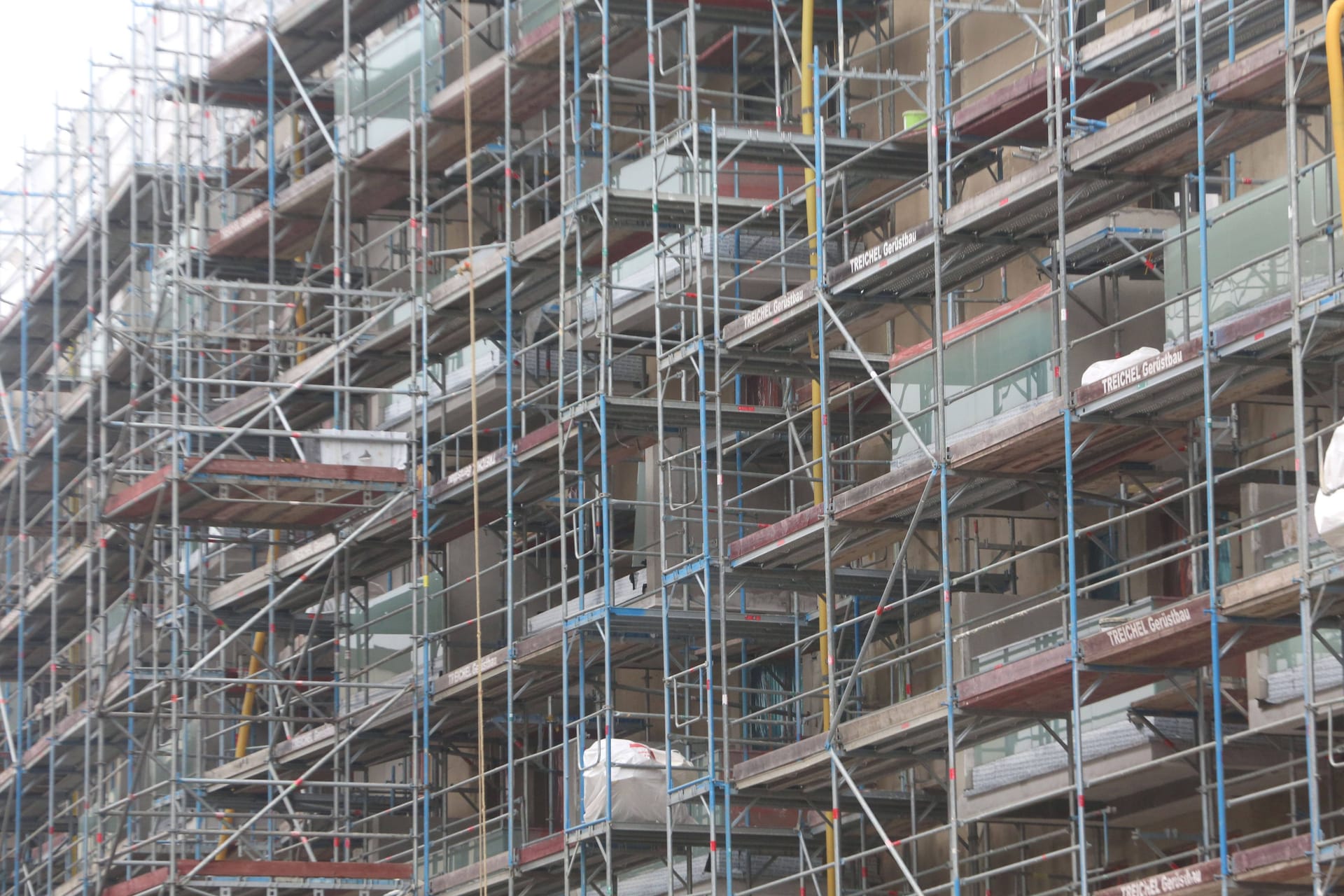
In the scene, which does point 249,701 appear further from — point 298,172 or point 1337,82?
point 1337,82

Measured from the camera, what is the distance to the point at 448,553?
132ft

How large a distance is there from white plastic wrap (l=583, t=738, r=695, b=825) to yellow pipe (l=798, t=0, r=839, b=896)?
1.90 meters

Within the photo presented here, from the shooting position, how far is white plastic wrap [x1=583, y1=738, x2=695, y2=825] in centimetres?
3197

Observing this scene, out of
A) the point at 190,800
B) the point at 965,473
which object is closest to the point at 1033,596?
the point at 965,473

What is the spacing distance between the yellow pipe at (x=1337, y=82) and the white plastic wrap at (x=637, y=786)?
1246 cm

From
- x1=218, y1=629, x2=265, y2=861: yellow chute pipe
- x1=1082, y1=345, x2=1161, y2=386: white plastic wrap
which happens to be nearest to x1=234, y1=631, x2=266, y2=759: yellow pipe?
x1=218, y1=629, x2=265, y2=861: yellow chute pipe

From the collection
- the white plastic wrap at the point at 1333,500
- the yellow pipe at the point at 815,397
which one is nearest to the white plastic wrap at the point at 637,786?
the yellow pipe at the point at 815,397

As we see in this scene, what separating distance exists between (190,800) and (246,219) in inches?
387

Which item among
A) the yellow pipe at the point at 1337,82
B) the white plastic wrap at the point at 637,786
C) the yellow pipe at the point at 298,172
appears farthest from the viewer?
the yellow pipe at the point at 298,172

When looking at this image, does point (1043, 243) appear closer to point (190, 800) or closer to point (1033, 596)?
point (1033, 596)

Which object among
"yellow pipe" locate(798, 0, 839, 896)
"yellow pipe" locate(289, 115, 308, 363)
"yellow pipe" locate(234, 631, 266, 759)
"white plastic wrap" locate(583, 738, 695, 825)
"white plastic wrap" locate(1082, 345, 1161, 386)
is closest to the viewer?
"white plastic wrap" locate(1082, 345, 1161, 386)

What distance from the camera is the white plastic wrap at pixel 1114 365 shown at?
81.1ft

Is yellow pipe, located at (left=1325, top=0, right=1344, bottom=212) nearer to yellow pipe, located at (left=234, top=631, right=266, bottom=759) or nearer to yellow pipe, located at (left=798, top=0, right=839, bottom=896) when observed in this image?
yellow pipe, located at (left=798, top=0, right=839, bottom=896)

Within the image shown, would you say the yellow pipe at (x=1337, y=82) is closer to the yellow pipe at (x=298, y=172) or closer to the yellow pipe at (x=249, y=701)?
the yellow pipe at (x=249, y=701)
